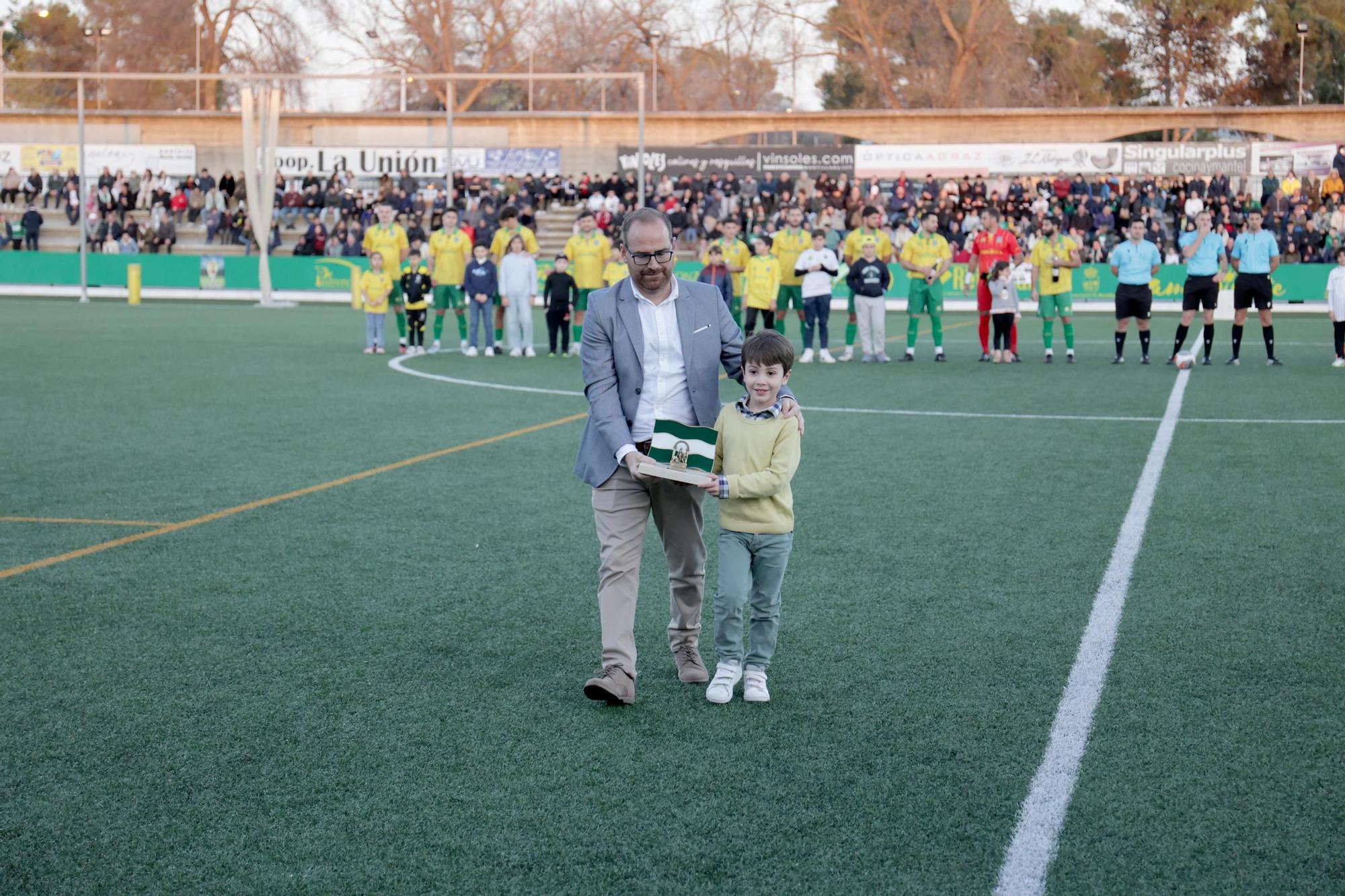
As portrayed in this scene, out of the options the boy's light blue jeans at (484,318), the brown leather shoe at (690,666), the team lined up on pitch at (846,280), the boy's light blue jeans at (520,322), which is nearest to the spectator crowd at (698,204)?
the team lined up on pitch at (846,280)

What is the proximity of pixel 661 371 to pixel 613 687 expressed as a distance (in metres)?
1.10

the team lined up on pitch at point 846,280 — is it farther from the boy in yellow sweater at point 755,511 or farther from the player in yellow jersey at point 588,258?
the boy in yellow sweater at point 755,511

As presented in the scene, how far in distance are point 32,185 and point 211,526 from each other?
133ft

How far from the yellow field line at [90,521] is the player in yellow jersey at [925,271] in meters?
13.1

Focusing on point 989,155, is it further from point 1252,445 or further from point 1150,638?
point 1150,638

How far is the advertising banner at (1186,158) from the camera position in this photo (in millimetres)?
39219

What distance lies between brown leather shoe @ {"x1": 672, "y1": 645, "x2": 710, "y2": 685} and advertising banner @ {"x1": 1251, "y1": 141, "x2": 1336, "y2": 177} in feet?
122

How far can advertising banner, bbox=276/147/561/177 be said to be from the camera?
44.5 metres

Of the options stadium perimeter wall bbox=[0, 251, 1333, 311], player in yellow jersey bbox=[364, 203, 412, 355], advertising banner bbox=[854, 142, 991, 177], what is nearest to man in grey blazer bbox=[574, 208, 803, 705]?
player in yellow jersey bbox=[364, 203, 412, 355]

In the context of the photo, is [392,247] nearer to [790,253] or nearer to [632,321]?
[790,253]

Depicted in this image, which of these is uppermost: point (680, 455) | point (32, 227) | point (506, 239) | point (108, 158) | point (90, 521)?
point (108, 158)

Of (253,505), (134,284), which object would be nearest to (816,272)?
(253,505)

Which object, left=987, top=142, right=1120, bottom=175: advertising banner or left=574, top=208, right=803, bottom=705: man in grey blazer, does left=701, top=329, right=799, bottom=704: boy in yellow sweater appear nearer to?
left=574, top=208, right=803, bottom=705: man in grey blazer

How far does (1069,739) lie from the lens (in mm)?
4926
